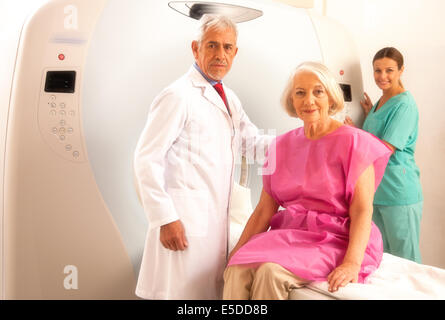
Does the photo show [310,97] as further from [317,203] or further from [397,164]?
[397,164]

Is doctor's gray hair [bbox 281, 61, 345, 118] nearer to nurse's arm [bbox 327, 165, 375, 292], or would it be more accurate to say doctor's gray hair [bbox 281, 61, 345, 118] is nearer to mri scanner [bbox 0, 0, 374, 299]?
mri scanner [bbox 0, 0, 374, 299]

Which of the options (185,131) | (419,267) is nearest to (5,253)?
(185,131)

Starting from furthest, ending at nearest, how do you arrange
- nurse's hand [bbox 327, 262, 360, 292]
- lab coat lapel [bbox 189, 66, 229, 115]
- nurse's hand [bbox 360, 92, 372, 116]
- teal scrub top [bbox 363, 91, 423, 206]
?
nurse's hand [bbox 360, 92, 372, 116] < teal scrub top [bbox 363, 91, 423, 206] < lab coat lapel [bbox 189, 66, 229, 115] < nurse's hand [bbox 327, 262, 360, 292]

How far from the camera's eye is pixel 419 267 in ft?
3.51

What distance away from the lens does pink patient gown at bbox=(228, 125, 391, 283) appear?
38.6 inches

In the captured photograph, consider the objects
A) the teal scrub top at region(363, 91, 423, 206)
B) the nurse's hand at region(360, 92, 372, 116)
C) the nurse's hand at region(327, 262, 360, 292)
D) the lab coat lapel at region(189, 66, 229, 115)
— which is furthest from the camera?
the nurse's hand at region(360, 92, 372, 116)

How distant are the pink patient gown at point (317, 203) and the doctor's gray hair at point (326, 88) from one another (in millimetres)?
54

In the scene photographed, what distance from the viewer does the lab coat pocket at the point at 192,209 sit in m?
1.00

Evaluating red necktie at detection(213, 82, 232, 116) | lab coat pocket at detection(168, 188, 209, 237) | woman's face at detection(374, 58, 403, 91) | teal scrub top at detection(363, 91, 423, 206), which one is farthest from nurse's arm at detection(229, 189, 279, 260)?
woman's face at detection(374, 58, 403, 91)

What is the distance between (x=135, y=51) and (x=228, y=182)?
0.39m

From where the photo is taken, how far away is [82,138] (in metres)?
1.09

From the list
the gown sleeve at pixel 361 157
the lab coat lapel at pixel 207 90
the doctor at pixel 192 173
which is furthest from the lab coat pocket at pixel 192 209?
the gown sleeve at pixel 361 157
